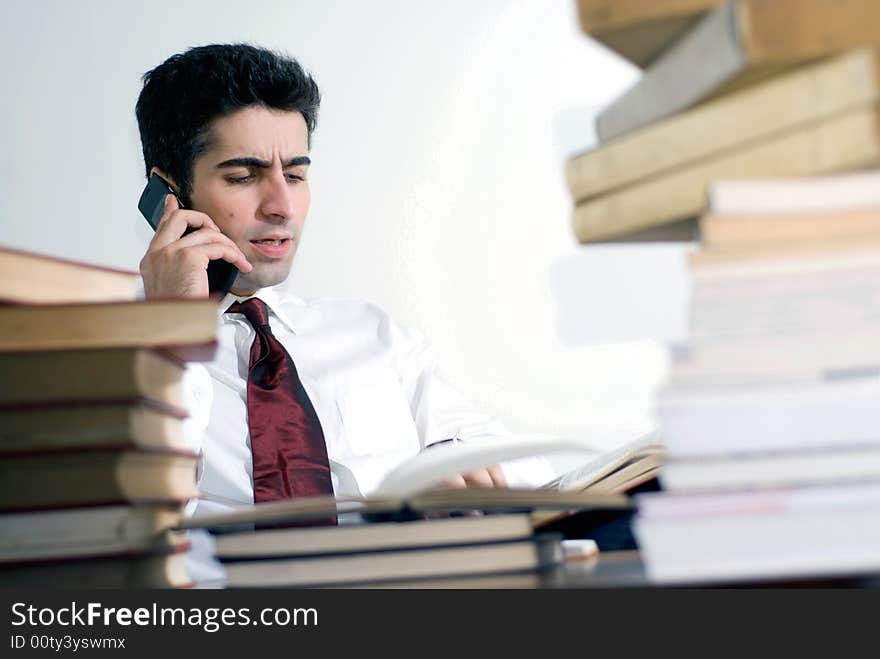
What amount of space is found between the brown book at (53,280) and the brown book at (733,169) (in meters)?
0.35

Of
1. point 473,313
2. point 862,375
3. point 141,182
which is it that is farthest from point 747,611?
point 141,182

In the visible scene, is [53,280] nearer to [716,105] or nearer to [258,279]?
[716,105]

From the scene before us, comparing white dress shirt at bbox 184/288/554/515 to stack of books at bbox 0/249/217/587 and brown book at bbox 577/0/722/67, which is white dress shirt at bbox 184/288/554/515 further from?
brown book at bbox 577/0/722/67

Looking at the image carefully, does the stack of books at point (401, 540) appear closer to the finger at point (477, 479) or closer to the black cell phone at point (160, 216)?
the finger at point (477, 479)

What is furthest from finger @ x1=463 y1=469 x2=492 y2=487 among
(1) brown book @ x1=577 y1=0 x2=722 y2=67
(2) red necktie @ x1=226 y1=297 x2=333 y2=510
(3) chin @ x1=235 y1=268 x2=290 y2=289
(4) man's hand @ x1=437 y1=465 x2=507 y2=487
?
(1) brown book @ x1=577 y1=0 x2=722 y2=67

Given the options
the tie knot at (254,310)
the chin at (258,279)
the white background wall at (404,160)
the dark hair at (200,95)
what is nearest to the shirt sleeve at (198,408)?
the tie knot at (254,310)

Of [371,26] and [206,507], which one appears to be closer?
[206,507]

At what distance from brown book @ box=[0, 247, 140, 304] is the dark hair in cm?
160

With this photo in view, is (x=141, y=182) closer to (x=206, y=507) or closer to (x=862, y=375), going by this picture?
(x=206, y=507)

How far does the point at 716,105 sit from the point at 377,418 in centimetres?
155

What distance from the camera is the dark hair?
239cm

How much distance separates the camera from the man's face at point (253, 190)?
233cm

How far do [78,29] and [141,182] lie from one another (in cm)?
55

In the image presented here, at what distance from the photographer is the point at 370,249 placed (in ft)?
11.3
